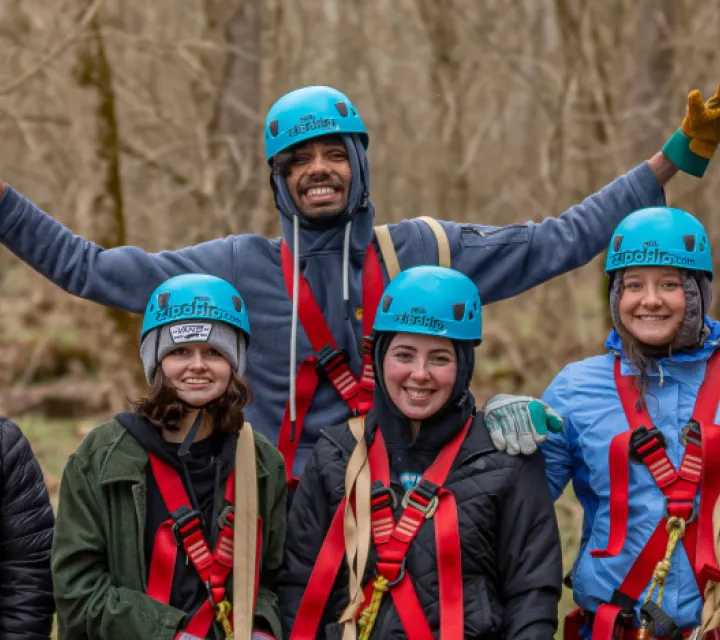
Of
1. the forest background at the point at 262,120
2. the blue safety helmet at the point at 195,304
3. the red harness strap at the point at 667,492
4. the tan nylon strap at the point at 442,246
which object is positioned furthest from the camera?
the forest background at the point at 262,120

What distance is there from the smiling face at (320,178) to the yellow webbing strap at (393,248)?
23 cm

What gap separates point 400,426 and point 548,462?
27.3 inches

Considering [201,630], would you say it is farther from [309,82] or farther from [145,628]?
[309,82]

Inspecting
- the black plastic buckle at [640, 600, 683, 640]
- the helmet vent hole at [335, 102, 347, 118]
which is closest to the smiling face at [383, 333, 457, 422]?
the black plastic buckle at [640, 600, 683, 640]

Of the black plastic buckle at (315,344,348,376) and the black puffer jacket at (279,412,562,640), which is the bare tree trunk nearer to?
the black plastic buckle at (315,344,348,376)

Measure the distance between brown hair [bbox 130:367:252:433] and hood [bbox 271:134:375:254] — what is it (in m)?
0.92

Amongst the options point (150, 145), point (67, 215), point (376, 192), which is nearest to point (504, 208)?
point (376, 192)

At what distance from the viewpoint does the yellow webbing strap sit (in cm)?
519

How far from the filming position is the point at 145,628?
13.6ft

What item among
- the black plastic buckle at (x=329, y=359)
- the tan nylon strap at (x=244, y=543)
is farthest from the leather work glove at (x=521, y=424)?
the tan nylon strap at (x=244, y=543)

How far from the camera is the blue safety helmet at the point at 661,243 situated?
4613 mm

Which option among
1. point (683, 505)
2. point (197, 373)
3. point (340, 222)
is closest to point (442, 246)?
point (340, 222)

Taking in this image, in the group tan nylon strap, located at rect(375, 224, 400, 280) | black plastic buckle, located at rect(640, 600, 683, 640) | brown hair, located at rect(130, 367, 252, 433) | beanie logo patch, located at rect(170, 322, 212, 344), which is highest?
tan nylon strap, located at rect(375, 224, 400, 280)

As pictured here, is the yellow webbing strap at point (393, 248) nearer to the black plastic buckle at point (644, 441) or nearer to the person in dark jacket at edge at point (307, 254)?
the person in dark jacket at edge at point (307, 254)
